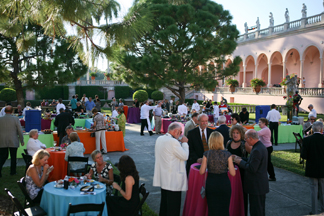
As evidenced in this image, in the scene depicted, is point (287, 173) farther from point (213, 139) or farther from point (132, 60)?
point (132, 60)

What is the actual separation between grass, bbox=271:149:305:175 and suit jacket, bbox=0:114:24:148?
7.28 meters

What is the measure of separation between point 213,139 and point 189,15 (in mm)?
16653

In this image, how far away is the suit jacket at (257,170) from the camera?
425 cm

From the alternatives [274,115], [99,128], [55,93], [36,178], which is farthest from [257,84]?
[36,178]

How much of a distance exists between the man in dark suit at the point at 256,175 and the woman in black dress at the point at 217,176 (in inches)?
17.3

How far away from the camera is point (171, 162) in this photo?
4199 millimetres

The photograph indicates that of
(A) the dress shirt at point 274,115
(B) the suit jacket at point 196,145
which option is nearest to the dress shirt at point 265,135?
(B) the suit jacket at point 196,145

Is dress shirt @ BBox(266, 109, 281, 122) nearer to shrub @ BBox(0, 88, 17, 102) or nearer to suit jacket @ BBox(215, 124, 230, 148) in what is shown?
suit jacket @ BBox(215, 124, 230, 148)

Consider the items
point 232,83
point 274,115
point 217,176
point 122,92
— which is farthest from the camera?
point 122,92

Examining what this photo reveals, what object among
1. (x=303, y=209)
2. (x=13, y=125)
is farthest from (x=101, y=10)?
(x=303, y=209)

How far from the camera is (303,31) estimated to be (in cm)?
2789

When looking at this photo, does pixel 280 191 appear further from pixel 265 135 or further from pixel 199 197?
pixel 199 197

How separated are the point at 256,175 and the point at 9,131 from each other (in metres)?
5.86

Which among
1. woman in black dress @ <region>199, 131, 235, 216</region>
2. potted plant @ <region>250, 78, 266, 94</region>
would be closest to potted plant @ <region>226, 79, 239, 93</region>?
potted plant @ <region>250, 78, 266, 94</region>
